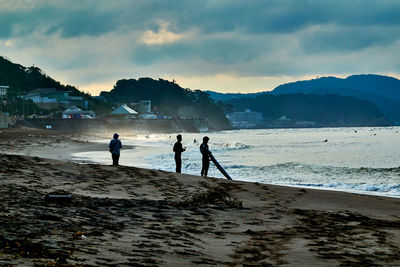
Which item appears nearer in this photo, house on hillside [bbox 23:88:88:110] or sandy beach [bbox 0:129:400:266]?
sandy beach [bbox 0:129:400:266]

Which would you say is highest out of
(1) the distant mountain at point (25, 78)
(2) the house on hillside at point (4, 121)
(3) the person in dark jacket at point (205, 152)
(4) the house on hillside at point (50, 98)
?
(1) the distant mountain at point (25, 78)

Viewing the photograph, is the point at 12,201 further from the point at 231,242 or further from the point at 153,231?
the point at 231,242

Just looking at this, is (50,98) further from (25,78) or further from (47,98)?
(25,78)

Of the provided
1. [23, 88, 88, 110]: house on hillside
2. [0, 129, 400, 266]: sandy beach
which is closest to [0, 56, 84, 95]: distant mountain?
[23, 88, 88, 110]: house on hillside

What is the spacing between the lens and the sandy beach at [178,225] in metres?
5.80

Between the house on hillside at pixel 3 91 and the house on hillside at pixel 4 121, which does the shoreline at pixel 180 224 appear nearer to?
the house on hillside at pixel 4 121

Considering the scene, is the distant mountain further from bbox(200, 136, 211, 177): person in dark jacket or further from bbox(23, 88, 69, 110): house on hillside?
bbox(200, 136, 211, 177): person in dark jacket

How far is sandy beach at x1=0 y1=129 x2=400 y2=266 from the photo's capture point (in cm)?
580

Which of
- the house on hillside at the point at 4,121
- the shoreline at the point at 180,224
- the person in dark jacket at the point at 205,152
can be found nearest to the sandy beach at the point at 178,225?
the shoreline at the point at 180,224

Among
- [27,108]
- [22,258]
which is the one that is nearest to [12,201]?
[22,258]

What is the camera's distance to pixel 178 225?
8070 mm

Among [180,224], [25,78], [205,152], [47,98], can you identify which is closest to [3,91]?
[47,98]

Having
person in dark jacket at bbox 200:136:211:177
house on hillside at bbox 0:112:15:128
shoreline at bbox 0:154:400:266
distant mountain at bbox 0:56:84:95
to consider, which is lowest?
shoreline at bbox 0:154:400:266

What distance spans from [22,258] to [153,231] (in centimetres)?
265
